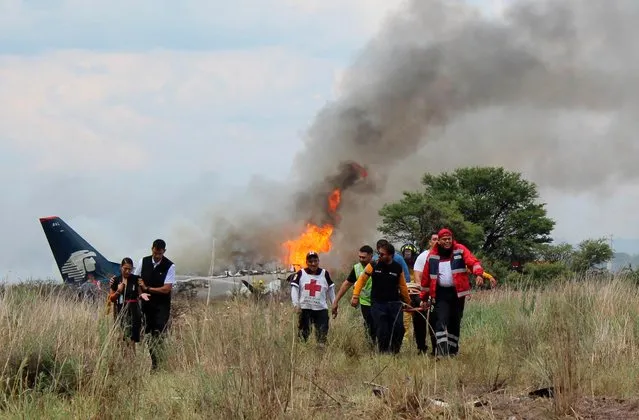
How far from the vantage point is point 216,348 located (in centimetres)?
627

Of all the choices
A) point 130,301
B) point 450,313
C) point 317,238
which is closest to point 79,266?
point 317,238

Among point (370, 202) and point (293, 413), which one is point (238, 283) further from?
point (370, 202)

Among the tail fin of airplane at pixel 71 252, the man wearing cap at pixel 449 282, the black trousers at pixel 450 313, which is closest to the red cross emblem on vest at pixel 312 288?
the man wearing cap at pixel 449 282

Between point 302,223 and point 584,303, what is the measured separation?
133ft

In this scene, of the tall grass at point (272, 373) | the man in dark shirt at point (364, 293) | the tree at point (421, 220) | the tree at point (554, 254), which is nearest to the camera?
the tall grass at point (272, 373)

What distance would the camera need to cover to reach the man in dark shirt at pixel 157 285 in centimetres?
1062

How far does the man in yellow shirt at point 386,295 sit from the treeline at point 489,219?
112ft

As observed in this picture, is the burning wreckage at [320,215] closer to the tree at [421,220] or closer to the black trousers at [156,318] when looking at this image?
the tree at [421,220]

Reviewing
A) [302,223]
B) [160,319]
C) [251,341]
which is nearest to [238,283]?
[251,341]

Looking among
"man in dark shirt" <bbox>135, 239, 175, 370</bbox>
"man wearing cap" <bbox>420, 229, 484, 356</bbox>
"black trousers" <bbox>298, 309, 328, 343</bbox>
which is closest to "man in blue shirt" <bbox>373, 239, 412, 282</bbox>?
"man wearing cap" <bbox>420, 229, 484, 356</bbox>

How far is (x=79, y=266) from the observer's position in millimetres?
32812

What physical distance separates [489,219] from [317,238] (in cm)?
1091

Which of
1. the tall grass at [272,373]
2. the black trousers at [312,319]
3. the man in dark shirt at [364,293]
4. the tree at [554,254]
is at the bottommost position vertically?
the tall grass at [272,373]

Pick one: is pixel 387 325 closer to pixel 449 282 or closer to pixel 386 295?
pixel 386 295
